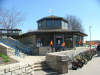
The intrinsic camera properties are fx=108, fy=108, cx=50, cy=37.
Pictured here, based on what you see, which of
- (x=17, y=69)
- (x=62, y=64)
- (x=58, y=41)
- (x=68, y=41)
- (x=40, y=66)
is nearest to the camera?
(x=17, y=69)

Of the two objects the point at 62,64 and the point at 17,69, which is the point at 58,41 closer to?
the point at 62,64

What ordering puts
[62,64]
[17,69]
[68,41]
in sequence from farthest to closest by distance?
[68,41]
[62,64]
[17,69]

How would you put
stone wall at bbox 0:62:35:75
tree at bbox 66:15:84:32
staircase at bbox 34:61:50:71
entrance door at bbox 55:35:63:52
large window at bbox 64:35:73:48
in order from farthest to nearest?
tree at bbox 66:15:84:32 → large window at bbox 64:35:73:48 → entrance door at bbox 55:35:63:52 → staircase at bbox 34:61:50:71 → stone wall at bbox 0:62:35:75

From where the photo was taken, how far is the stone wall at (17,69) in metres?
4.41

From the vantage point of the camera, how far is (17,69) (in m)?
5.02

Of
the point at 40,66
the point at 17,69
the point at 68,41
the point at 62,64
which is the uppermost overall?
the point at 68,41

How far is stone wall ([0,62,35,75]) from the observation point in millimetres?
4406

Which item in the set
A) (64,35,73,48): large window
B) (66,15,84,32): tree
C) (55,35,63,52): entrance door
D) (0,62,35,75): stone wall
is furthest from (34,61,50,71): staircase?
(66,15,84,32): tree

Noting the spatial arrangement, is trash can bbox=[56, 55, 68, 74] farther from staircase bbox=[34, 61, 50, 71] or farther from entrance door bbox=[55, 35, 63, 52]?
entrance door bbox=[55, 35, 63, 52]

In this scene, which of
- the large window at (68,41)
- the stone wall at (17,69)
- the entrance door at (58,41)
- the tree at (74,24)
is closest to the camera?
the stone wall at (17,69)

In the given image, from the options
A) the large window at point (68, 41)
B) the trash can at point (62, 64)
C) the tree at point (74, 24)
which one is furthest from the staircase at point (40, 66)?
the tree at point (74, 24)

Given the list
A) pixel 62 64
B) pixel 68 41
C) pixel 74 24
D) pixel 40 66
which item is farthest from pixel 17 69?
pixel 74 24

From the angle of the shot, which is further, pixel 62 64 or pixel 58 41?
pixel 58 41

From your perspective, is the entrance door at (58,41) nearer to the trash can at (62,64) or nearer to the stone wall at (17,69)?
the trash can at (62,64)
